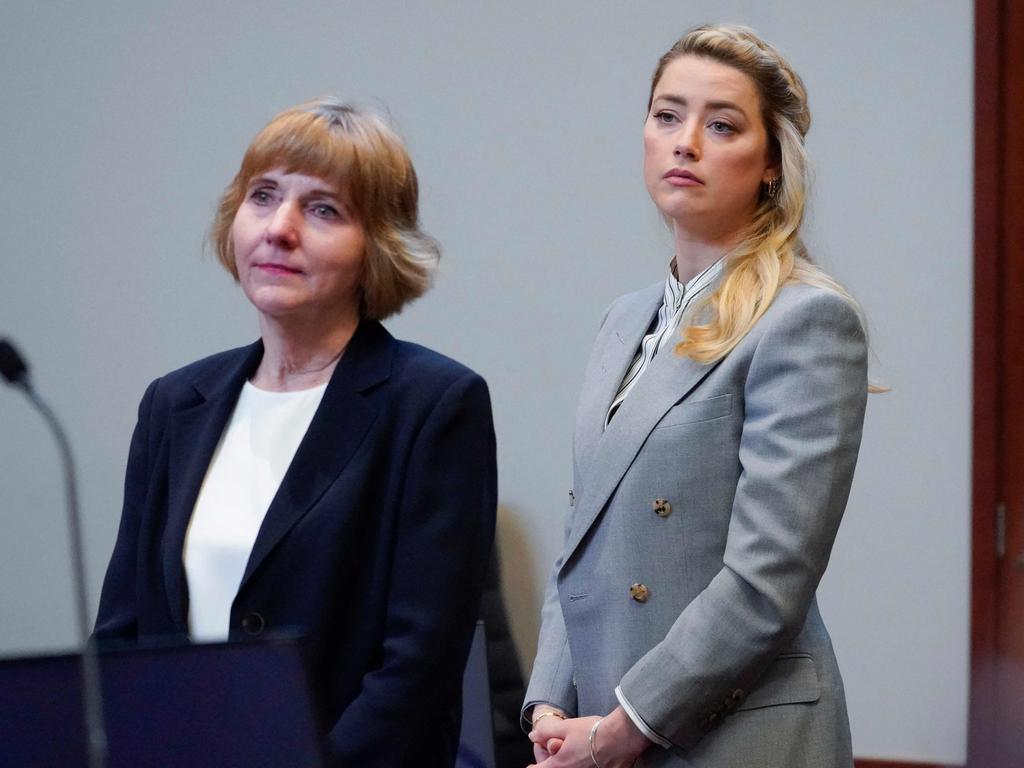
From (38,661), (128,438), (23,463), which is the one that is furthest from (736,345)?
(23,463)

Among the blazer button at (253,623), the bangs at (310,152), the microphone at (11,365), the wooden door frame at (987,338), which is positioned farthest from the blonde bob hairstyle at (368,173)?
the wooden door frame at (987,338)

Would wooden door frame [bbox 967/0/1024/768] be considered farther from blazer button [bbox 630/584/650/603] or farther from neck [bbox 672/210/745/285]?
blazer button [bbox 630/584/650/603]

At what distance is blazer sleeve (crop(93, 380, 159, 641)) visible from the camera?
6.09 feet

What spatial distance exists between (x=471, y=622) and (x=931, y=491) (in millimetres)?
2146

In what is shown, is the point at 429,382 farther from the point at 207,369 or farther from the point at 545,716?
the point at 545,716

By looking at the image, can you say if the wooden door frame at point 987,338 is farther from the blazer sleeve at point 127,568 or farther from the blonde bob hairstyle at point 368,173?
the blazer sleeve at point 127,568

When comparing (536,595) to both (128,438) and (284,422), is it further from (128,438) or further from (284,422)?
(284,422)

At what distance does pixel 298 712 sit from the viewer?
1.20m

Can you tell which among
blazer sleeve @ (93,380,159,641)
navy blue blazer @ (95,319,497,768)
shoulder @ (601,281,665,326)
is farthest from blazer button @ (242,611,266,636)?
shoulder @ (601,281,665,326)

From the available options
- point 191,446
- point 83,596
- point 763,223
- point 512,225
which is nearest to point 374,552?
point 191,446

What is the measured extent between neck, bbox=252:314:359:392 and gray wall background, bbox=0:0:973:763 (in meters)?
1.57

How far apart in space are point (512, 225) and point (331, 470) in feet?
7.29

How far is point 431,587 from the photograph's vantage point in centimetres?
170

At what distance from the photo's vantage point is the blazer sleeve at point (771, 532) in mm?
1632
